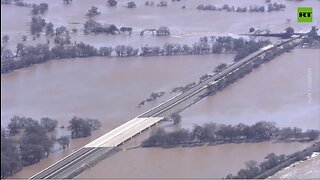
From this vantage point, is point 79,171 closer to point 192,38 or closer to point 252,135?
point 252,135

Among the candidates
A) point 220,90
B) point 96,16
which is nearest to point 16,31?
point 96,16

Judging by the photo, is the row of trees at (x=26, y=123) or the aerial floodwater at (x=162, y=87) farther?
the row of trees at (x=26, y=123)

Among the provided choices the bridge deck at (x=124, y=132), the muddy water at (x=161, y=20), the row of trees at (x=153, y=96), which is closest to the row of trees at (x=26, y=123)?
the bridge deck at (x=124, y=132)

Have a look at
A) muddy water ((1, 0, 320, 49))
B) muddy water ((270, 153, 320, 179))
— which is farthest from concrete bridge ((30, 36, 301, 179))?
muddy water ((270, 153, 320, 179))

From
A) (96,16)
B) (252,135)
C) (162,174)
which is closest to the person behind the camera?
(162,174)

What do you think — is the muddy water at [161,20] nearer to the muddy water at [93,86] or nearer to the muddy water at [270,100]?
the muddy water at [93,86]

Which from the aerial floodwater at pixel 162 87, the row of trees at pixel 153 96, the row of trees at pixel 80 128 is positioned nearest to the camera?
the aerial floodwater at pixel 162 87

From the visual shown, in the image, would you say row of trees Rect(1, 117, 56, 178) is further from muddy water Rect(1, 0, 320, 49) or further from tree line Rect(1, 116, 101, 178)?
muddy water Rect(1, 0, 320, 49)
